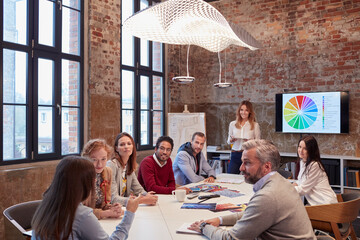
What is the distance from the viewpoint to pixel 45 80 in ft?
16.1

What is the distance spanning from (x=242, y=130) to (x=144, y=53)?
2584 millimetres

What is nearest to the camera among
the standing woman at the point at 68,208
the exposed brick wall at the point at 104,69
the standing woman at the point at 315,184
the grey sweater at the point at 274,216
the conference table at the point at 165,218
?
the standing woman at the point at 68,208

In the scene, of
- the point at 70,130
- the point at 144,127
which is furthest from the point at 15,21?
the point at 144,127

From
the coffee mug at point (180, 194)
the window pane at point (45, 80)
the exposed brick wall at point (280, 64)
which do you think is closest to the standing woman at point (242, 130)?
the exposed brick wall at point (280, 64)

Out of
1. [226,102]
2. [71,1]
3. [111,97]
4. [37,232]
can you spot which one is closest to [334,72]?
[226,102]

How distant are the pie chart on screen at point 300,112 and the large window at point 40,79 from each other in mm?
3957

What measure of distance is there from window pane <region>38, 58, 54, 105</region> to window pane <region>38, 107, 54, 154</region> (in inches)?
5.2

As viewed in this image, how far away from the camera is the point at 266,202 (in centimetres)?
189

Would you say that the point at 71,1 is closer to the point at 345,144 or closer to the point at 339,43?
the point at 339,43

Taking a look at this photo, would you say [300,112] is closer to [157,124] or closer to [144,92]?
[157,124]

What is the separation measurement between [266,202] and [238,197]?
1.35 meters

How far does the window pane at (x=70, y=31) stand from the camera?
5219mm

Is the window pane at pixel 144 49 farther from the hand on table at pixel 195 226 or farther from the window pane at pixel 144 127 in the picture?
the hand on table at pixel 195 226

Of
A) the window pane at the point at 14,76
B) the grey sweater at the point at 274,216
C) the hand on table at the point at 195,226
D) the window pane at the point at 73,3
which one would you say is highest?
the window pane at the point at 73,3
